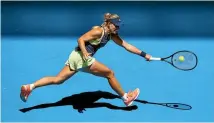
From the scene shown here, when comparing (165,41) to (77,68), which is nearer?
(77,68)

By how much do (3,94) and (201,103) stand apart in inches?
82.9

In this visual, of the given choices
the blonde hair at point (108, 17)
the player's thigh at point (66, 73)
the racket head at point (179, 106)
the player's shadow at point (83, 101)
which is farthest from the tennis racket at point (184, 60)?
the player's thigh at point (66, 73)

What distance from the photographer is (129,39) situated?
19.3 ft

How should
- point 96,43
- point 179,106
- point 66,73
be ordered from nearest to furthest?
1. point 96,43
2. point 66,73
3. point 179,106

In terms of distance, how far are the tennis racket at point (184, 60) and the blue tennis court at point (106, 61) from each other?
267 mm

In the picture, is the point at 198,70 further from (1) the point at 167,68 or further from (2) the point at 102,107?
(2) the point at 102,107

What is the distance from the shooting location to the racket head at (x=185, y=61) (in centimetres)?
552

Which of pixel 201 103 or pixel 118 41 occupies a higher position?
pixel 118 41

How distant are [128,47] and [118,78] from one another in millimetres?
431

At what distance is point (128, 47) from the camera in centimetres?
558

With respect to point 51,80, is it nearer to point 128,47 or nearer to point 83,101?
point 83,101

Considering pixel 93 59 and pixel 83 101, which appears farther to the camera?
pixel 83 101

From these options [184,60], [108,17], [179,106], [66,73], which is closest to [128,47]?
[108,17]

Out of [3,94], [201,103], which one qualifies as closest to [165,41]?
[201,103]
